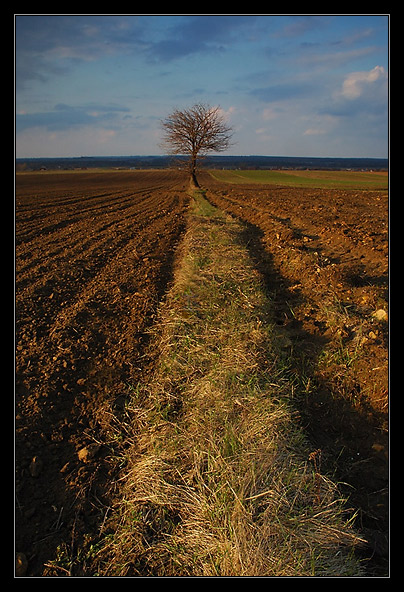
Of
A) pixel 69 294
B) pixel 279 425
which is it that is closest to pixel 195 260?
pixel 69 294

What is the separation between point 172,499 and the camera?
2383 mm

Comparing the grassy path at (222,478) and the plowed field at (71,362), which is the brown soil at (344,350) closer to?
the grassy path at (222,478)

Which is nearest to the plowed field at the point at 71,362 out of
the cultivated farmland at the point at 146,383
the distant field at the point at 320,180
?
the cultivated farmland at the point at 146,383

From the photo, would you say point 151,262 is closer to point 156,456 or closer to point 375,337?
point 375,337

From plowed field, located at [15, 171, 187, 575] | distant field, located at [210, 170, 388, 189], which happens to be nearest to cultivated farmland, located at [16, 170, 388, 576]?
plowed field, located at [15, 171, 187, 575]

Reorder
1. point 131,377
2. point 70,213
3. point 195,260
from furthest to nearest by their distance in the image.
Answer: point 70,213 < point 195,260 < point 131,377

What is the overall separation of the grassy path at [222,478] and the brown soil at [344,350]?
220mm

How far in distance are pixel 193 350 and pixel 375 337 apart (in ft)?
6.83

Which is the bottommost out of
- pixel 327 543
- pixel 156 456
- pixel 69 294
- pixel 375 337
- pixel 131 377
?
pixel 327 543

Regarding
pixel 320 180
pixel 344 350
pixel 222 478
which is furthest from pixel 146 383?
pixel 320 180

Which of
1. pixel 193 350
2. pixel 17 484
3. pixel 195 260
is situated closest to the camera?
pixel 17 484

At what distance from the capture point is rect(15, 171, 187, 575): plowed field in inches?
96.2

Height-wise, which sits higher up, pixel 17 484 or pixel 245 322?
pixel 245 322

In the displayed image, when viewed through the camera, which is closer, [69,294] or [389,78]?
[389,78]
